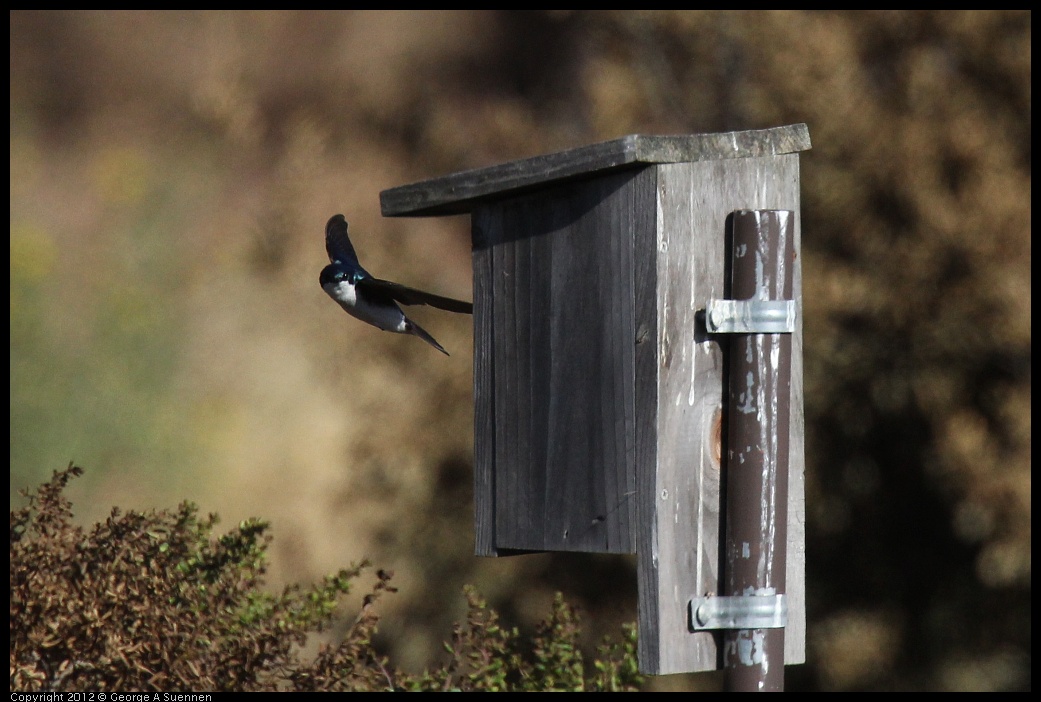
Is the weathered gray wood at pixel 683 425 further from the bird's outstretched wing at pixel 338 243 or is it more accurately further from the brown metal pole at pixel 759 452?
the bird's outstretched wing at pixel 338 243

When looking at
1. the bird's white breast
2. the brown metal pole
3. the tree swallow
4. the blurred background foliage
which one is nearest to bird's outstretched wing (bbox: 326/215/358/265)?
the tree swallow

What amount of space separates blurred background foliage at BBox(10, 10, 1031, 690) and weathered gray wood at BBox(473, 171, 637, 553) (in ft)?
9.72

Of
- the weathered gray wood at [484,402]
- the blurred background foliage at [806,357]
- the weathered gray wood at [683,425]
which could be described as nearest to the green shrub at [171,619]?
the weathered gray wood at [484,402]

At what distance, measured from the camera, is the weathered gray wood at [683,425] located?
6.73ft

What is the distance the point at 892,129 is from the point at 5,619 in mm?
3836

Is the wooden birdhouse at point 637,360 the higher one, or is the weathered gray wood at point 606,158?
the weathered gray wood at point 606,158

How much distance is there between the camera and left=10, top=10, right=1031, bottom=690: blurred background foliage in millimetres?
4957

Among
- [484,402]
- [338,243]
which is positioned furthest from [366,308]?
[484,402]

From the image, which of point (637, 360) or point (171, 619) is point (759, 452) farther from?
point (171, 619)

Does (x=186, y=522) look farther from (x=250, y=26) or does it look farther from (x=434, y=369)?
(x=250, y=26)

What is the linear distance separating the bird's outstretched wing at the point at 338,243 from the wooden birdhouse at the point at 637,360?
0.92 m

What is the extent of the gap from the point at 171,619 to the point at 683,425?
3.97ft

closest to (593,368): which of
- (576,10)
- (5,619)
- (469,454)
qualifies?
(5,619)

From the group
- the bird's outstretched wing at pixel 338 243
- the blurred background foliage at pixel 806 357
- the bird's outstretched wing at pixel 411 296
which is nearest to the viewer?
the bird's outstretched wing at pixel 411 296
